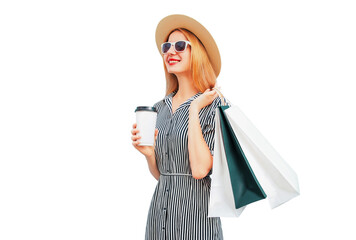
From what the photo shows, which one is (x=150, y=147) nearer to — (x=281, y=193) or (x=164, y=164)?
(x=164, y=164)

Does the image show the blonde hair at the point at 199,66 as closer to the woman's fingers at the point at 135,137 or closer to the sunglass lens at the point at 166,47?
the sunglass lens at the point at 166,47

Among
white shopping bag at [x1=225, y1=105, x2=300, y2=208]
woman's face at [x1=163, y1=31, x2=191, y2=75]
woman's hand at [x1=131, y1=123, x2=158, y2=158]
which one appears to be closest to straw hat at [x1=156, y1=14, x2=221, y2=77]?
woman's face at [x1=163, y1=31, x2=191, y2=75]

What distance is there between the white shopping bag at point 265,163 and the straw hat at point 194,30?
557 millimetres

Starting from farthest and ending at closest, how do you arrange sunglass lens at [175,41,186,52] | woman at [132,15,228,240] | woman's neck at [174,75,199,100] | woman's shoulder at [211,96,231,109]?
woman's neck at [174,75,199,100], sunglass lens at [175,41,186,52], woman's shoulder at [211,96,231,109], woman at [132,15,228,240]

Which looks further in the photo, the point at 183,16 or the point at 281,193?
the point at 183,16

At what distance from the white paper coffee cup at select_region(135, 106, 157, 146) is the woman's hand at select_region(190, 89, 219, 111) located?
0.28 meters

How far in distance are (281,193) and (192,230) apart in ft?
2.03

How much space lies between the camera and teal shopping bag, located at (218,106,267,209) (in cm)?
203

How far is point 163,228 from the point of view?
7.33ft

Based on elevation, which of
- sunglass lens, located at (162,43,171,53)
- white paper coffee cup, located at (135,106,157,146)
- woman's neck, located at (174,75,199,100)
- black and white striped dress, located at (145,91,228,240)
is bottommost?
black and white striped dress, located at (145,91,228,240)

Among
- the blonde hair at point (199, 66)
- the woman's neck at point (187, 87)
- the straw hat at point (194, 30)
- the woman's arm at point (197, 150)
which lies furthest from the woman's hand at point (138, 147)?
the straw hat at point (194, 30)

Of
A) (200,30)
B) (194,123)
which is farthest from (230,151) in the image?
(200,30)

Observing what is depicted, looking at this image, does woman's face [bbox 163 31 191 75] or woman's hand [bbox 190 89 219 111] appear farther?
woman's face [bbox 163 31 191 75]

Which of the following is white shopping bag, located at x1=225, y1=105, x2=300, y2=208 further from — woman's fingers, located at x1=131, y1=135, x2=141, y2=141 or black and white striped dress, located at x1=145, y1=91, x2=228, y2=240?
woman's fingers, located at x1=131, y1=135, x2=141, y2=141
